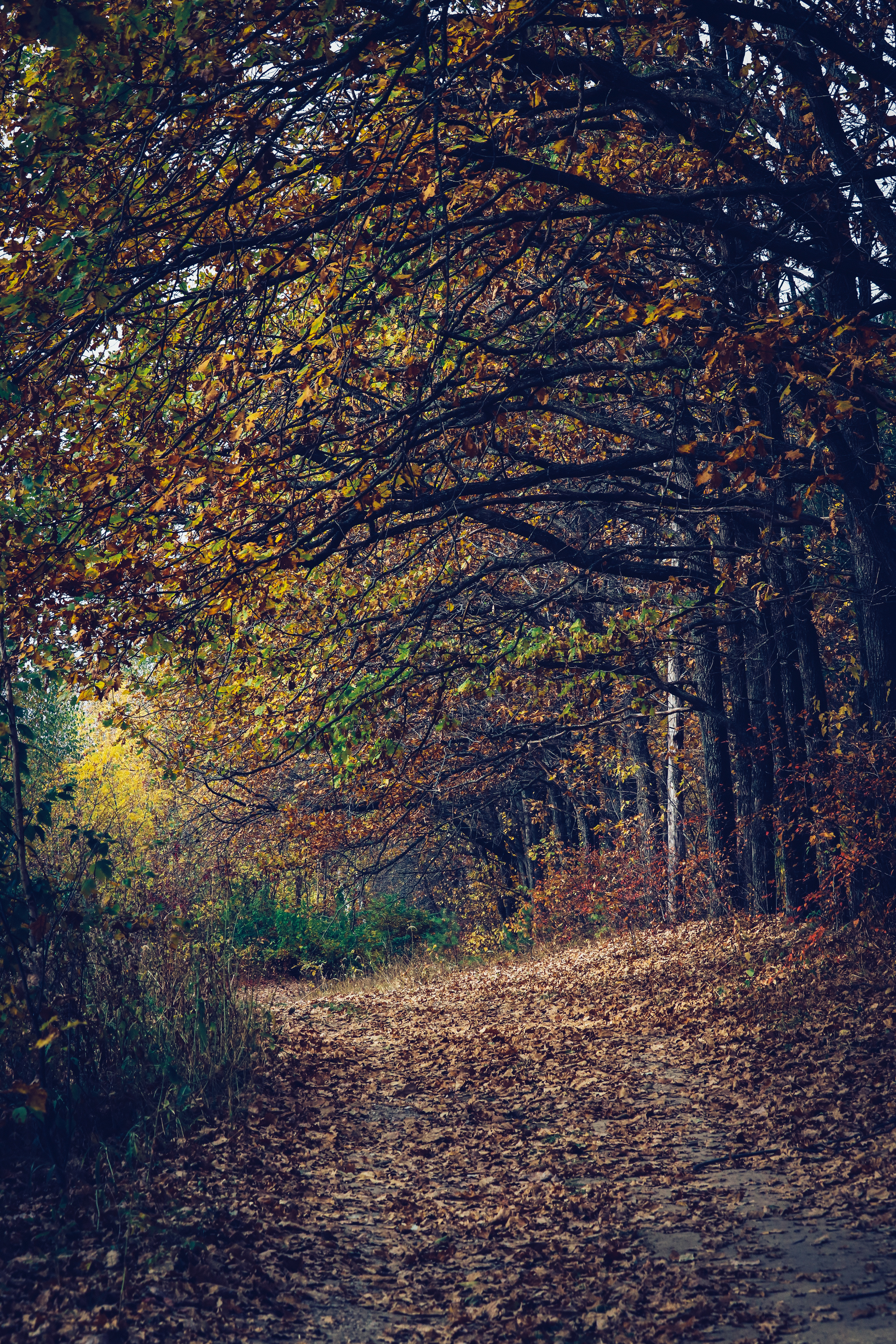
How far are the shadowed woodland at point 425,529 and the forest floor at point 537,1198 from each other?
4cm

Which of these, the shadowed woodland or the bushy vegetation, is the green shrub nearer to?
the shadowed woodland

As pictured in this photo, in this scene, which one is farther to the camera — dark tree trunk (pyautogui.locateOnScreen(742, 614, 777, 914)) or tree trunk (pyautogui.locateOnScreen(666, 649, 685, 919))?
tree trunk (pyautogui.locateOnScreen(666, 649, 685, 919))

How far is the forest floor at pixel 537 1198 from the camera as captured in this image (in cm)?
433

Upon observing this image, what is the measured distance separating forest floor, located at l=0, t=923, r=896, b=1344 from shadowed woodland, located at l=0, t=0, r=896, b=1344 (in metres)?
0.04

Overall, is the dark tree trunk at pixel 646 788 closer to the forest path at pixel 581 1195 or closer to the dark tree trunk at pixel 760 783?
the dark tree trunk at pixel 760 783

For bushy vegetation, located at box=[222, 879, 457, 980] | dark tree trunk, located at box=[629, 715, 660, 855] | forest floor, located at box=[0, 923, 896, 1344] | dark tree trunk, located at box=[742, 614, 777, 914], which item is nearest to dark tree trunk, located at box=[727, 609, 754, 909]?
dark tree trunk, located at box=[742, 614, 777, 914]

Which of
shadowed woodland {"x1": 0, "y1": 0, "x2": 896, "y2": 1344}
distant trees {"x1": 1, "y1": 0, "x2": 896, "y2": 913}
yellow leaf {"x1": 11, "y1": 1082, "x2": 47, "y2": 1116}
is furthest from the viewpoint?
distant trees {"x1": 1, "y1": 0, "x2": 896, "y2": 913}

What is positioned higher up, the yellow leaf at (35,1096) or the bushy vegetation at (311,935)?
the yellow leaf at (35,1096)

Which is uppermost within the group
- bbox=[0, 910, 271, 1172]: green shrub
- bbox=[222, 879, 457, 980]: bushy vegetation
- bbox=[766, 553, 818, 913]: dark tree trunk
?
bbox=[766, 553, 818, 913]: dark tree trunk

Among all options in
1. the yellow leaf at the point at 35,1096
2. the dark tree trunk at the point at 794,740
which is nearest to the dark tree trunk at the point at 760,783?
the dark tree trunk at the point at 794,740

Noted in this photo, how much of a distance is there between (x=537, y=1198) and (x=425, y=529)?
7819mm

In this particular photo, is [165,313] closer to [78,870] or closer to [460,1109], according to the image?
[78,870]

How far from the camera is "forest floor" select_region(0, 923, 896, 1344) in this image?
433 centimetres

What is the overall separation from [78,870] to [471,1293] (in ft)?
12.8
